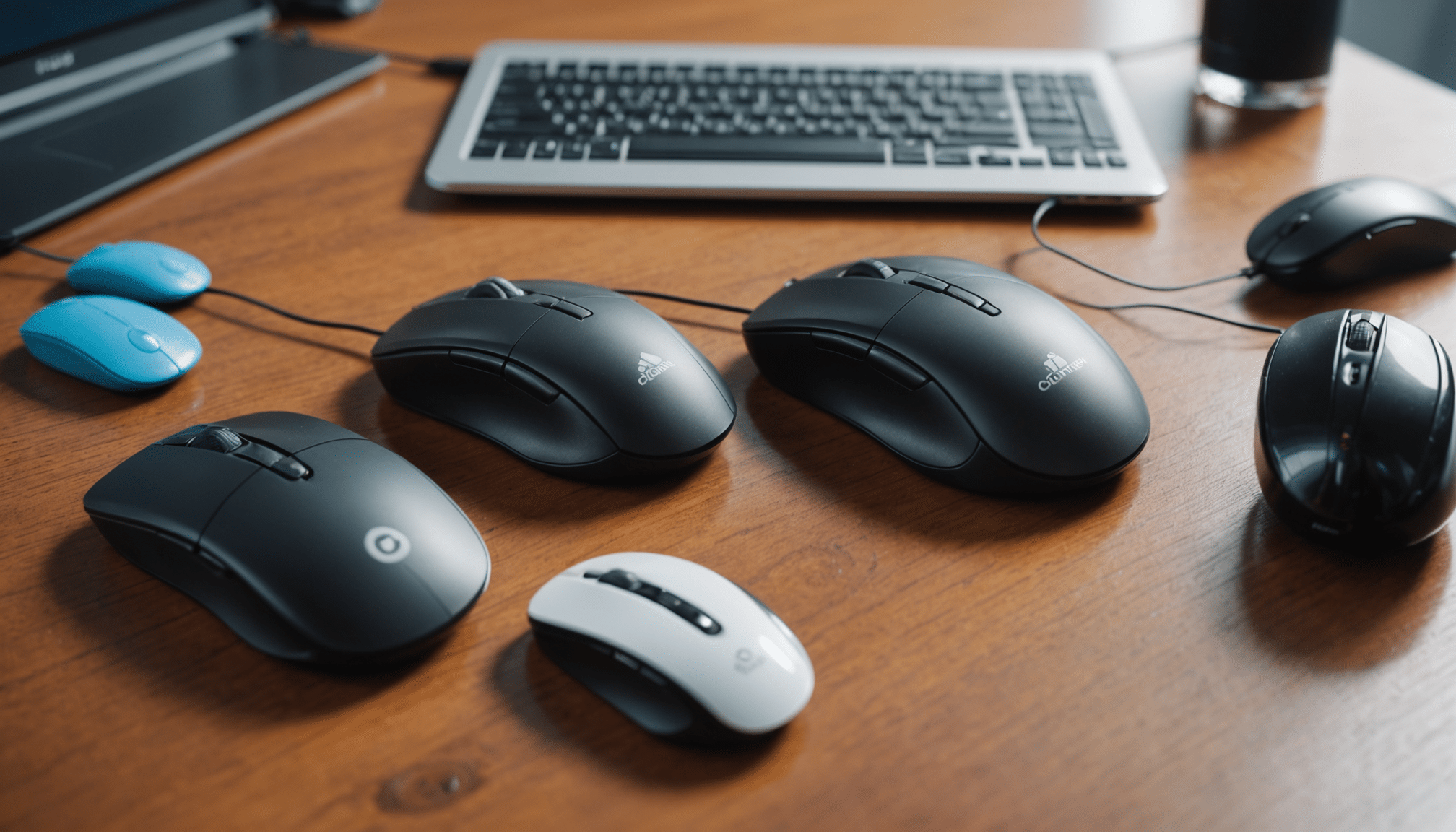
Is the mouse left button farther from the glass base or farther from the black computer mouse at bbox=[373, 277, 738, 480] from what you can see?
the glass base

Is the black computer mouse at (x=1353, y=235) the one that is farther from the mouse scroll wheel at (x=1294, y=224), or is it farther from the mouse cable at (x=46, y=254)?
the mouse cable at (x=46, y=254)

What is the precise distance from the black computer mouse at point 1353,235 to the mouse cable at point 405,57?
702mm

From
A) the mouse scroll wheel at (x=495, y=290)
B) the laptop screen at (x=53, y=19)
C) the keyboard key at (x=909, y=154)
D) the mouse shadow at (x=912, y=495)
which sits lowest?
the mouse shadow at (x=912, y=495)

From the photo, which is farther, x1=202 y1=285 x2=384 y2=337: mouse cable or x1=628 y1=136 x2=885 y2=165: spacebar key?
x1=628 y1=136 x2=885 y2=165: spacebar key

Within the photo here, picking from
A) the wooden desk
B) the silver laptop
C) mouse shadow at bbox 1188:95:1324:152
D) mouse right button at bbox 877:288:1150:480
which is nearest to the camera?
the wooden desk

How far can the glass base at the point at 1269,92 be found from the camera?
845 mm

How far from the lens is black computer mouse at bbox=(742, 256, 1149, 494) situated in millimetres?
449

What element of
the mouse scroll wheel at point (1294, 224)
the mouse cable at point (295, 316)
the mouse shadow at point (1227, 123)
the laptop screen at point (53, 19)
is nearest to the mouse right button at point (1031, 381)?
the mouse scroll wheel at point (1294, 224)

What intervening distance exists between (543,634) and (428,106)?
25.7 inches

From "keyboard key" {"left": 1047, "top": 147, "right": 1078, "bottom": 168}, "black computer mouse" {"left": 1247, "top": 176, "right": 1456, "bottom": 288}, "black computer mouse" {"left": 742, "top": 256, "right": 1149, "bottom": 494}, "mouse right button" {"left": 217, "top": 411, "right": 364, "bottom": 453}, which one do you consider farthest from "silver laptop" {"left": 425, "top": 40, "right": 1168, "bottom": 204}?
"mouse right button" {"left": 217, "top": 411, "right": 364, "bottom": 453}

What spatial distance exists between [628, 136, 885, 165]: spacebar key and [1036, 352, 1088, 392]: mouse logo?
302mm

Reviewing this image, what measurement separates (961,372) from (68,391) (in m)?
0.49

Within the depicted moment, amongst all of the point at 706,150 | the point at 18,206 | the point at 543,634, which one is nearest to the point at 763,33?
the point at 706,150

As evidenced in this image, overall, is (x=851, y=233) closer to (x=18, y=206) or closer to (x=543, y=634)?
(x=543, y=634)
